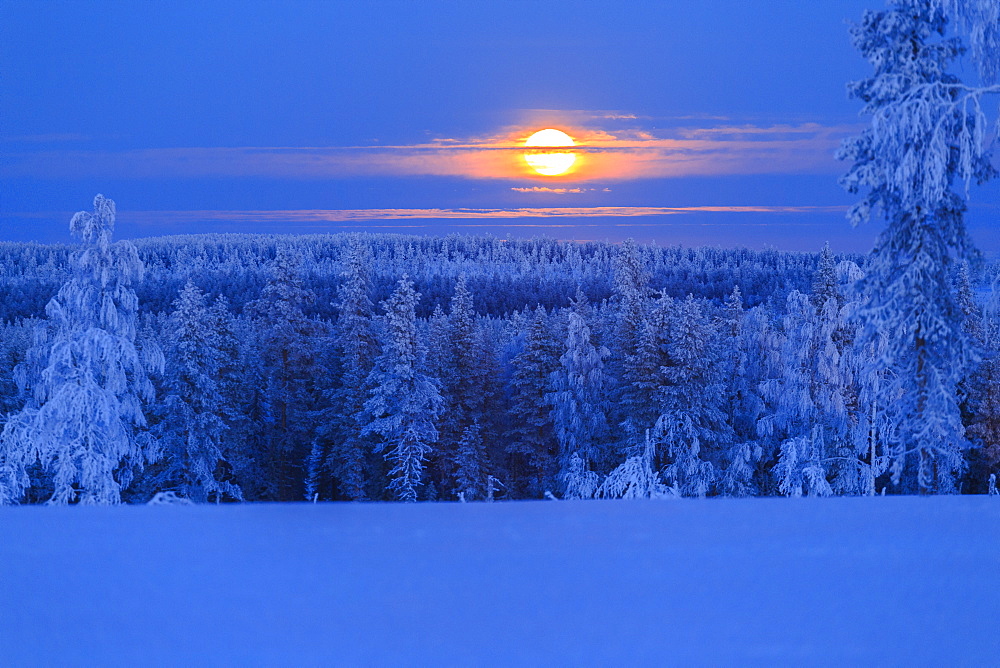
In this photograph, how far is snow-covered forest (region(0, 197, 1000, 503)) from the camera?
15.5 meters

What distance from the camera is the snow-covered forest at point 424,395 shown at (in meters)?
15.5

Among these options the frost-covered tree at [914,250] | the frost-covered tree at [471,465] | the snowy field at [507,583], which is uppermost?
the frost-covered tree at [914,250]

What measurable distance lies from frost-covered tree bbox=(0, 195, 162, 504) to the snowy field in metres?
12.9

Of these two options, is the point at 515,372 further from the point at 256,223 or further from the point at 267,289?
the point at 256,223

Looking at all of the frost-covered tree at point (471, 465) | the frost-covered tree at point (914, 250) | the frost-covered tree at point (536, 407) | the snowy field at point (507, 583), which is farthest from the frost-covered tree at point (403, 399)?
the snowy field at point (507, 583)

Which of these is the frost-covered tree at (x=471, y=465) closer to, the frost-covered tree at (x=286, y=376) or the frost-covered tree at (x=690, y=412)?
the frost-covered tree at (x=286, y=376)

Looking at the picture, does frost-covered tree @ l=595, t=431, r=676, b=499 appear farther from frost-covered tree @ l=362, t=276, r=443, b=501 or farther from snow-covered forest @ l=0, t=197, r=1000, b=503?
frost-covered tree @ l=362, t=276, r=443, b=501

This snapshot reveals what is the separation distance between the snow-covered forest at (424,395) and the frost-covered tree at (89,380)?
0.04m

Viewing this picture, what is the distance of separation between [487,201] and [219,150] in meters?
12.1

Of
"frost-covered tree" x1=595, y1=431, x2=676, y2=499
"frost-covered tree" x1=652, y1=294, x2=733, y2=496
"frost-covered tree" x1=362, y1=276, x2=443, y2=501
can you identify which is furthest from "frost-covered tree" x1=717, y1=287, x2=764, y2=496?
"frost-covered tree" x1=362, y1=276, x2=443, y2=501

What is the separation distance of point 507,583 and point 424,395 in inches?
772

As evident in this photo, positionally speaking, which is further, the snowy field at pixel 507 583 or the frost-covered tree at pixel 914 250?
the frost-covered tree at pixel 914 250

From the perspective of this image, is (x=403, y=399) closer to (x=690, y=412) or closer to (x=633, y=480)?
(x=633, y=480)

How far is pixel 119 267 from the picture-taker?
15562mm
